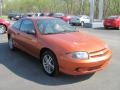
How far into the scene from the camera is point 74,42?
20.3 feet

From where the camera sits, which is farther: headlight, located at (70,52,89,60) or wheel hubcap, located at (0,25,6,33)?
wheel hubcap, located at (0,25,6,33)

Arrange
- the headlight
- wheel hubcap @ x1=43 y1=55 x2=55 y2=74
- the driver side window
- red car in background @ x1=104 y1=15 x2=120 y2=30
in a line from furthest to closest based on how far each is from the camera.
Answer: red car in background @ x1=104 y1=15 x2=120 y2=30, the driver side window, wheel hubcap @ x1=43 y1=55 x2=55 y2=74, the headlight

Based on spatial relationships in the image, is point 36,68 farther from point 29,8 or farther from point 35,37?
point 29,8

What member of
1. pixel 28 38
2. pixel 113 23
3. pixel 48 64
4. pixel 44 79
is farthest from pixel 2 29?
pixel 113 23

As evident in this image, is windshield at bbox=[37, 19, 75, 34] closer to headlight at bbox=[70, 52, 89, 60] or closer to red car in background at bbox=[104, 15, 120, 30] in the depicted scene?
headlight at bbox=[70, 52, 89, 60]

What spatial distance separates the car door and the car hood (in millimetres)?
501

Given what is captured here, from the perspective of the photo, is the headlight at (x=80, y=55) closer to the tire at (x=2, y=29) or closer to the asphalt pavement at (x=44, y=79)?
the asphalt pavement at (x=44, y=79)

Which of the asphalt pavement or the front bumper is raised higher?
the front bumper

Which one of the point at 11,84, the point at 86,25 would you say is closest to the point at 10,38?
the point at 11,84

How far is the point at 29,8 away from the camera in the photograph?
75.2 meters

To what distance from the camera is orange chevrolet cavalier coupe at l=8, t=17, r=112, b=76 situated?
18.9 ft

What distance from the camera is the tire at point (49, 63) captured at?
6.09 metres

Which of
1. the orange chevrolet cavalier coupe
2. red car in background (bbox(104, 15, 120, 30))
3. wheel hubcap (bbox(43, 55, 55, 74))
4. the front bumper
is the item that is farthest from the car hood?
red car in background (bbox(104, 15, 120, 30))

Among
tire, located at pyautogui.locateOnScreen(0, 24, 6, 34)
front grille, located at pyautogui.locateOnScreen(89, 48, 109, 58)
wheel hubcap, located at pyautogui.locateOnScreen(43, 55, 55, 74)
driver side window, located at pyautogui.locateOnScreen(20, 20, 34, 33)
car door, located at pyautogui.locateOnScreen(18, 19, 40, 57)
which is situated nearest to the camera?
front grille, located at pyautogui.locateOnScreen(89, 48, 109, 58)
